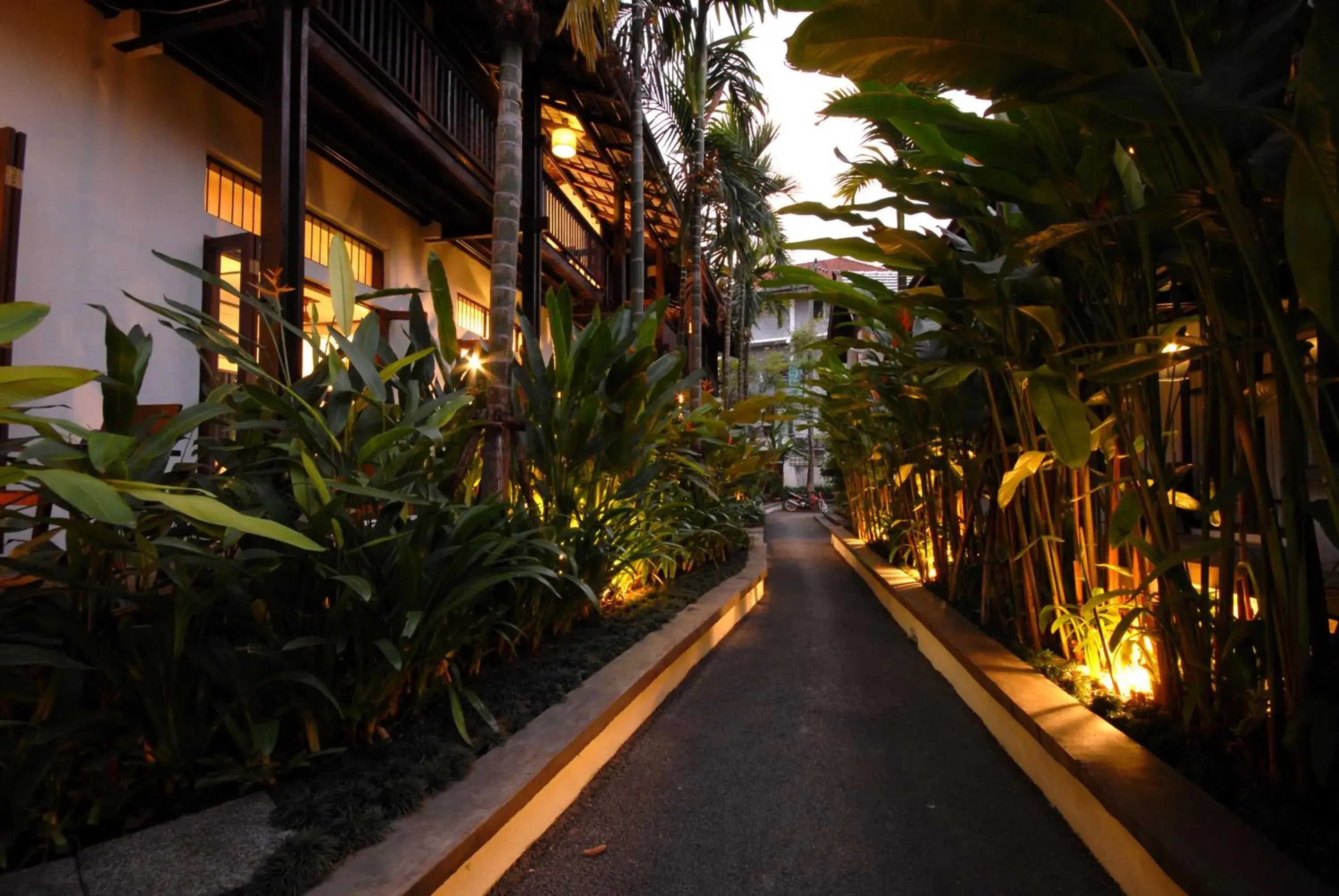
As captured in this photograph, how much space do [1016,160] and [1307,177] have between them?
101 centimetres

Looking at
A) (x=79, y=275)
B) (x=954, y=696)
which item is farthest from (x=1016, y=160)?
(x=79, y=275)

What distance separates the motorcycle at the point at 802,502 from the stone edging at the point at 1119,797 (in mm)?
22699

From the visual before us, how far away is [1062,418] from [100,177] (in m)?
5.37

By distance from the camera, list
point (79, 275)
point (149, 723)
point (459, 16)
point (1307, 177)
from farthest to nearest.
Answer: point (459, 16)
point (79, 275)
point (149, 723)
point (1307, 177)

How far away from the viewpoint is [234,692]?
6.12 feet

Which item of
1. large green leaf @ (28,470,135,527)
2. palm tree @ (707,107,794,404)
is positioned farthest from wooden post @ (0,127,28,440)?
palm tree @ (707,107,794,404)

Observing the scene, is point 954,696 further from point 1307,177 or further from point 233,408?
point 233,408

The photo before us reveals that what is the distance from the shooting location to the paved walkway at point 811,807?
79.2 inches

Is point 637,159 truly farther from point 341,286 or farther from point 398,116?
point 341,286

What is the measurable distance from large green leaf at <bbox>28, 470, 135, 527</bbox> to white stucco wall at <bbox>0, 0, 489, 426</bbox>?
142 inches

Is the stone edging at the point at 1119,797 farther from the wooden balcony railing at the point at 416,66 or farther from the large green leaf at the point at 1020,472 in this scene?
the wooden balcony railing at the point at 416,66

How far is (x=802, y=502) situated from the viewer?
27.7 m

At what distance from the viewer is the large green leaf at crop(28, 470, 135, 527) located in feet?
3.31

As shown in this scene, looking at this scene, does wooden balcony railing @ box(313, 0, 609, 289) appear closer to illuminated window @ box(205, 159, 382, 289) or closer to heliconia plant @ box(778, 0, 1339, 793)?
illuminated window @ box(205, 159, 382, 289)
